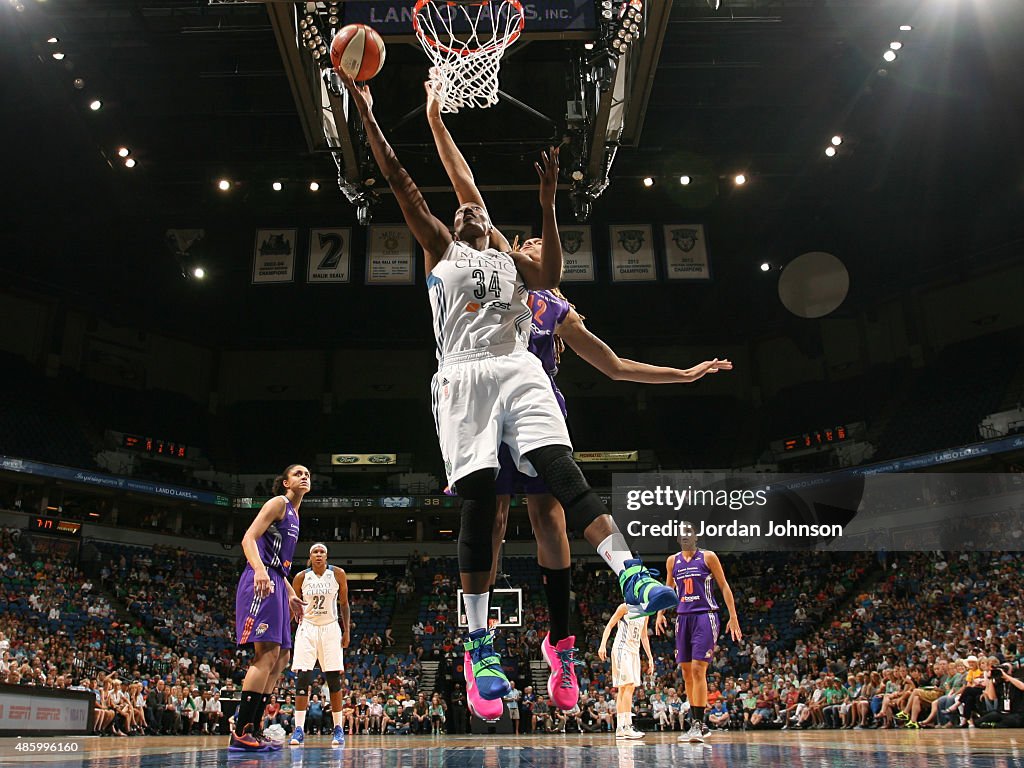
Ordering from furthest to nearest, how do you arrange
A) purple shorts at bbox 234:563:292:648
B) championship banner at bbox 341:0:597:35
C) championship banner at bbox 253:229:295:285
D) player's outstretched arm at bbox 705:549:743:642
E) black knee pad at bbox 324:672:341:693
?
1. championship banner at bbox 253:229:295:285
2. black knee pad at bbox 324:672:341:693
3. championship banner at bbox 341:0:597:35
4. player's outstretched arm at bbox 705:549:743:642
5. purple shorts at bbox 234:563:292:648

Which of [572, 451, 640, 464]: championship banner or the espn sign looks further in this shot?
[572, 451, 640, 464]: championship banner

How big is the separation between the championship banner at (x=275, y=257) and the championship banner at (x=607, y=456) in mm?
15999

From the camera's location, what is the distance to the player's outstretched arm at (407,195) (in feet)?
12.1

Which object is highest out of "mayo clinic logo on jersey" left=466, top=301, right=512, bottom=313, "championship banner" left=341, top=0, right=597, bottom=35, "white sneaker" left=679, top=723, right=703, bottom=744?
"championship banner" left=341, top=0, right=597, bottom=35

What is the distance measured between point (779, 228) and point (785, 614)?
11301mm

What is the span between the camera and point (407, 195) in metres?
3.71

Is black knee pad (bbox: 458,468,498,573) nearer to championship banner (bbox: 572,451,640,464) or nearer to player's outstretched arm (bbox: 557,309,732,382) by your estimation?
player's outstretched arm (bbox: 557,309,732,382)

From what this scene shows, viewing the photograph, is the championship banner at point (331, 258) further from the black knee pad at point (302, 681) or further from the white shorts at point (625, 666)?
the white shorts at point (625, 666)

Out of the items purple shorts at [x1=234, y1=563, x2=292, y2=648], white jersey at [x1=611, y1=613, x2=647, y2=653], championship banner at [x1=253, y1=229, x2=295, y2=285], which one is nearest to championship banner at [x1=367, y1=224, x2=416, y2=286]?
championship banner at [x1=253, y1=229, x2=295, y2=285]

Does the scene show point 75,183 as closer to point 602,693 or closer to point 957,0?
point 602,693

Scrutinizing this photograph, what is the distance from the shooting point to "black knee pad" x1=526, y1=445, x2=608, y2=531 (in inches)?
129

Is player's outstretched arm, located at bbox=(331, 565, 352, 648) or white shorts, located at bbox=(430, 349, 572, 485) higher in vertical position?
white shorts, located at bbox=(430, 349, 572, 485)

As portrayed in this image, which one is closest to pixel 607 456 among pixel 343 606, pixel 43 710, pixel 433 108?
pixel 43 710

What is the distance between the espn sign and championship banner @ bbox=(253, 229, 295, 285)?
345 inches
